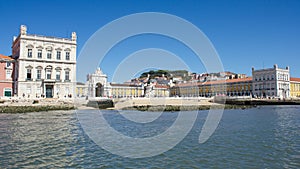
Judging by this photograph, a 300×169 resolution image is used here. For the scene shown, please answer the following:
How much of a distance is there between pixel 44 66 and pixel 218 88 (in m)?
63.1

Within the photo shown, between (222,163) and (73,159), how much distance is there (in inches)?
186

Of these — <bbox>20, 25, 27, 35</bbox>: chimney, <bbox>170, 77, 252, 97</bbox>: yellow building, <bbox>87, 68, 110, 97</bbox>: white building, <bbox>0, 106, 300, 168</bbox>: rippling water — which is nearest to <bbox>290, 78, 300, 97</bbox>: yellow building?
<bbox>170, 77, 252, 97</bbox>: yellow building

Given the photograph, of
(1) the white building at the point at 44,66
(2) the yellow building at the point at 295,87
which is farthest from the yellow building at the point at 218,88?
(1) the white building at the point at 44,66

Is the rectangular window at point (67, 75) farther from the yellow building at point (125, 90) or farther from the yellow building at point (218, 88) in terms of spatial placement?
the yellow building at point (218, 88)

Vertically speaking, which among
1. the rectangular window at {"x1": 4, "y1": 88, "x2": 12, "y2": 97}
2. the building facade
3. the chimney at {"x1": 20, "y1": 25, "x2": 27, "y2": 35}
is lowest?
the rectangular window at {"x1": 4, "y1": 88, "x2": 12, "y2": 97}

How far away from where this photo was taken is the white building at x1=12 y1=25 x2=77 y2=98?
39500mm

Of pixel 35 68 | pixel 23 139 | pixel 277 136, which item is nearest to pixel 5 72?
pixel 35 68

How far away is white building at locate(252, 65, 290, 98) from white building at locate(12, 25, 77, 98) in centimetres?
6076

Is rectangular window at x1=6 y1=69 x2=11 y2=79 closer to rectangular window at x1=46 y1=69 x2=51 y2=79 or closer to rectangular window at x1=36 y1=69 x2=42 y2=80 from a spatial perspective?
rectangular window at x1=36 y1=69 x2=42 y2=80

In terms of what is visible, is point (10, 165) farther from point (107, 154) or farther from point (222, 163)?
point (222, 163)

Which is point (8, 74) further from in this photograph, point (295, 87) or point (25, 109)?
point (295, 87)

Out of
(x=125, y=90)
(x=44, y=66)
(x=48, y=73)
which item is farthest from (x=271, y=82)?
(x=44, y=66)

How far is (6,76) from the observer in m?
39.9

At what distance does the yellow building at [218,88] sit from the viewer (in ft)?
273
